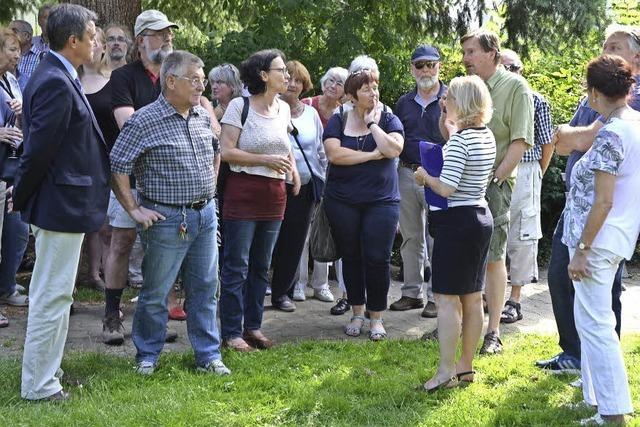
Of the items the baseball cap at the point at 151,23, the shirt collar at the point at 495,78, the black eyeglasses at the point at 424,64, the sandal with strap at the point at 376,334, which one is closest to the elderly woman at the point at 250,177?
the baseball cap at the point at 151,23

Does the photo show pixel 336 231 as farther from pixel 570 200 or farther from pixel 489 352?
pixel 570 200

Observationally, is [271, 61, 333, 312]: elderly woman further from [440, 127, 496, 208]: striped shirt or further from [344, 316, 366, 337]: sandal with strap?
[440, 127, 496, 208]: striped shirt

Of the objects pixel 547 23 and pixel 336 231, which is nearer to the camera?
pixel 336 231

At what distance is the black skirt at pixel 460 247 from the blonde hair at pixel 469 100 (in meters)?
0.54

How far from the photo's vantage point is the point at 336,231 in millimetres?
7133

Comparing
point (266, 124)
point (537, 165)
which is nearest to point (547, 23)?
point (537, 165)

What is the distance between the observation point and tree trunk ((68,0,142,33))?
356 inches

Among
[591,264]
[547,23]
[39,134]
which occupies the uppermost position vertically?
[547,23]

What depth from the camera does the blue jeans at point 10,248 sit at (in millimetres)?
7566

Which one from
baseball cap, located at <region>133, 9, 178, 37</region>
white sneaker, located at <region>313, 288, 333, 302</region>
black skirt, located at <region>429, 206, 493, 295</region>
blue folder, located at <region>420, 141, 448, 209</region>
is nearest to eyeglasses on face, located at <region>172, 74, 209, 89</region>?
baseball cap, located at <region>133, 9, 178, 37</region>

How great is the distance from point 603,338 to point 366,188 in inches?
106

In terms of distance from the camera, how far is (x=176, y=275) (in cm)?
572

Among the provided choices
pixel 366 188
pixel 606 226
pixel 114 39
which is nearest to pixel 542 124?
pixel 366 188

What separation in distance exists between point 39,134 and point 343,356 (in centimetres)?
262
